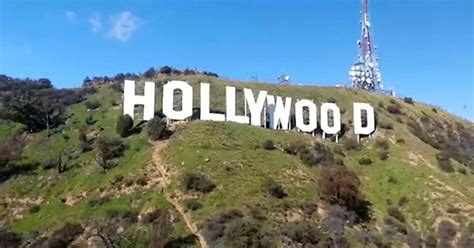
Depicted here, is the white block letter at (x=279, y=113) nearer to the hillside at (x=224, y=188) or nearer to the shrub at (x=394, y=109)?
the hillside at (x=224, y=188)

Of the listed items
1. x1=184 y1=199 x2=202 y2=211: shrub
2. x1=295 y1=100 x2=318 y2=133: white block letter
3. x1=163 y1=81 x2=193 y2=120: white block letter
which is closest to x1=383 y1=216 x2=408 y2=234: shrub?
x1=295 y1=100 x2=318 y2=133: white block letter

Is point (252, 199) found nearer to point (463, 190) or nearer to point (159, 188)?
point (159, 188)

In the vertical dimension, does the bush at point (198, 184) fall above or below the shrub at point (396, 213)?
above

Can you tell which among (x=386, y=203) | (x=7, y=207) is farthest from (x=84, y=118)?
(x=386, y=203)

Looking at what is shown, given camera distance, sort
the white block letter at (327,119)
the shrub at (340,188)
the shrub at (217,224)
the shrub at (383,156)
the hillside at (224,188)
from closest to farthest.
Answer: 1. the shrub at (217,224)
2. the hillside at (224,188)
3. the shrub at (340,188)
4. the shrub at (383,156)
5. the white block letter at (327,119)

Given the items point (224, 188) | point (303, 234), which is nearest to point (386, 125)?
point (224, 188)

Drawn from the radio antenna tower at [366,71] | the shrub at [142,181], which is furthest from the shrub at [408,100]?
the shrub at [142,181]

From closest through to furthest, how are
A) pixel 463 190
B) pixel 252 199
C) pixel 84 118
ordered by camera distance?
pixel 252 199, pixel 463 190, pixel 84 118

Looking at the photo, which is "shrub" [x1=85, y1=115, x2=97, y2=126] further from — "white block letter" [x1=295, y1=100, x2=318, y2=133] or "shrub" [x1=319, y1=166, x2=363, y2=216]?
"shrub" [x1=319, y1=166, x2=363, y2=216]
